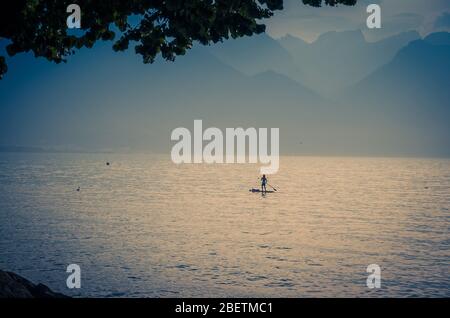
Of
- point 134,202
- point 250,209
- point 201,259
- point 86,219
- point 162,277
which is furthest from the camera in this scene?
point 134,202

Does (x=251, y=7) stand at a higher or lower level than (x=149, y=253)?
higher

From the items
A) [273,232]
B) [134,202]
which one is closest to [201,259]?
[273,232]

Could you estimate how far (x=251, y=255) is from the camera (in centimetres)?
2800

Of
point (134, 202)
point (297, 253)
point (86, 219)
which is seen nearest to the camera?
point (297, 253)

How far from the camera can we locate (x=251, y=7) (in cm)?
1188

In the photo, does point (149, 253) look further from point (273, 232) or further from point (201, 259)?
point (273, 232)

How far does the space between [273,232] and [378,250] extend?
Result: 8887 millimetres

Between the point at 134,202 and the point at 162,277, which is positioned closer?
the point at 162,277
